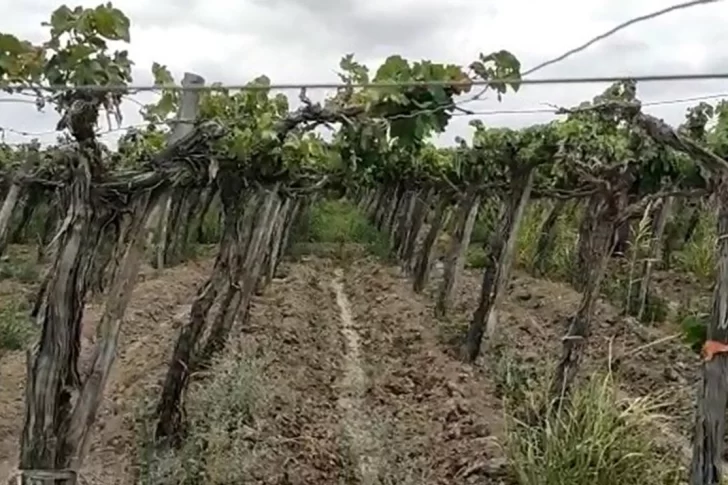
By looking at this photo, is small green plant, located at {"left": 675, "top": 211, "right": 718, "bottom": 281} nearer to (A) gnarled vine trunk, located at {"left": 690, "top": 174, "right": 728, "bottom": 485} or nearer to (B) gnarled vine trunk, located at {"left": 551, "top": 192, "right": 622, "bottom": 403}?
(B) gnarled vine trunk, located at {"left": 551, "top": 192, "right": 622, "bottom": 403}

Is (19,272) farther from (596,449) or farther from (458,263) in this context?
(596,449)

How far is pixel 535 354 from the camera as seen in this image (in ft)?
31.4

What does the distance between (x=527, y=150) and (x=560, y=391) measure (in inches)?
180

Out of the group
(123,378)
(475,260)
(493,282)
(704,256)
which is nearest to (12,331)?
(123,378)

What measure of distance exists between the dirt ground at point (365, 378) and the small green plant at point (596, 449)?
301 millimetres

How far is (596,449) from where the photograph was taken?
16.7ft

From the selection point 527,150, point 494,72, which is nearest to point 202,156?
point 494,72

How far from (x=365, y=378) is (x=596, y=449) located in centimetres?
409

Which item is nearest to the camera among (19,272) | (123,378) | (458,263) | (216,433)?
(216,433)

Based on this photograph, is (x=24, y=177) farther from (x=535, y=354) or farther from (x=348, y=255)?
(x=348, y=255)

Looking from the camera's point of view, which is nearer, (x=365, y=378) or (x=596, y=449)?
(x=596, y=449)

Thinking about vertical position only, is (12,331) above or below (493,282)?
below

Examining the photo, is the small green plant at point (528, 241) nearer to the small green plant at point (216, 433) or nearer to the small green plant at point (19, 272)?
the small green plant at point (19, 272)

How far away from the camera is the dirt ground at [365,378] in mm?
6211
